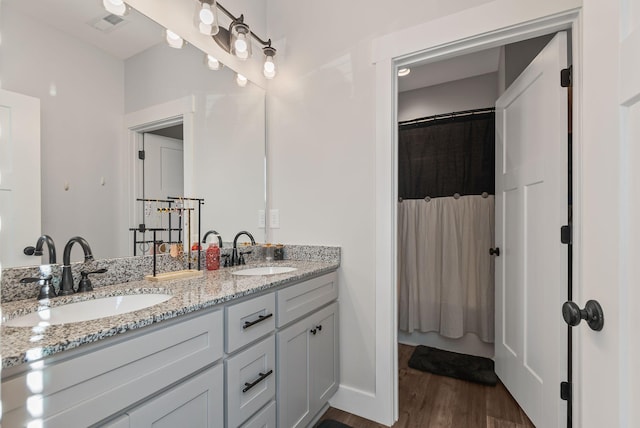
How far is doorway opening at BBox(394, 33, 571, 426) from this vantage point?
2.41 meters

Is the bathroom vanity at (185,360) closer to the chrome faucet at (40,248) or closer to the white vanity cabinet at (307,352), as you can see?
the white vanity cabinet at (307,352)

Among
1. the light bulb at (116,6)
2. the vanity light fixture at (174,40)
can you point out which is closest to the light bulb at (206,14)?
the vanity light fixture at (174,40)

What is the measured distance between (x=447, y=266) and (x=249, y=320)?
2.02m

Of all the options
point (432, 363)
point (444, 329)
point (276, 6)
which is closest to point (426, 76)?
point (276, 6)

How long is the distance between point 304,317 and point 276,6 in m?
2.09

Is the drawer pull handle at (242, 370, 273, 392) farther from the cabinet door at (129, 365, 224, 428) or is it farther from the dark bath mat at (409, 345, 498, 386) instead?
the dark bath mat at (409, 345, 498, 386)

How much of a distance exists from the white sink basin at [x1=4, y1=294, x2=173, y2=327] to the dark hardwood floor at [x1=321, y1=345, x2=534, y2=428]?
131 centimetres

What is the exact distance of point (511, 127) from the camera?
2.01 m

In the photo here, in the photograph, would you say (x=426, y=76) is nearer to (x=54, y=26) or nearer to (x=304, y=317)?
(x=304, y=317)

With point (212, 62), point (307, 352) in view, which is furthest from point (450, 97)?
point (307, 352)

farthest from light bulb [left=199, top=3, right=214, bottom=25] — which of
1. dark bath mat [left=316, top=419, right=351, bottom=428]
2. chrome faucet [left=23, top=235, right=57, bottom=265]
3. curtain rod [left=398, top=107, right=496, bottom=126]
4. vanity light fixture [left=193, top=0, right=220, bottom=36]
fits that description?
dark bath mat [left=316, top=419, right=351, bottom=428]

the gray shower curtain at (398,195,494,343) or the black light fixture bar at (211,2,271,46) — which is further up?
the black light fixture bar at (211,2,271,46)

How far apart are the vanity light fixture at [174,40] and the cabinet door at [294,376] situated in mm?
1509

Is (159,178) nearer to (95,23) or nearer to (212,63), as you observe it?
(95,23)
